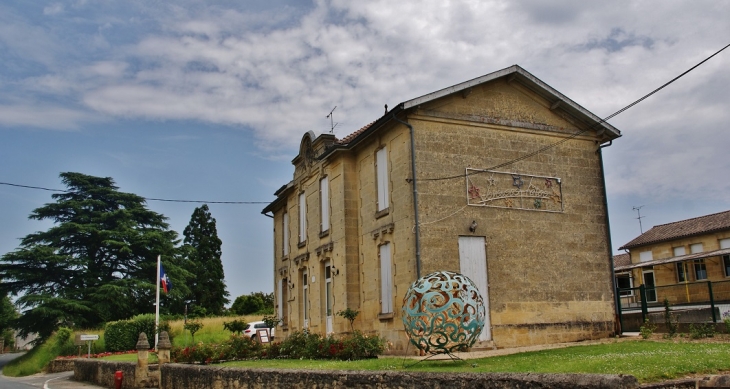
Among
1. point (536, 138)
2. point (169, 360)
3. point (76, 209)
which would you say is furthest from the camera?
point (76, 209)

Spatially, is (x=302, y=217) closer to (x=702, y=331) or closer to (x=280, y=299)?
(x=280, y=299)

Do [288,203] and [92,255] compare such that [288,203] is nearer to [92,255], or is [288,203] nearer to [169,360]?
[169,360]

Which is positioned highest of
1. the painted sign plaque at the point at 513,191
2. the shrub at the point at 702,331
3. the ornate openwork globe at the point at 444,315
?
the painted sign plaque at the point at 513,191

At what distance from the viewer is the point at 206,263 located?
169ft

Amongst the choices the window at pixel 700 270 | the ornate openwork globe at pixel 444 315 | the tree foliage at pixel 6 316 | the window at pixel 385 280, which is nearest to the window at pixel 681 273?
the window at pixel 700 270

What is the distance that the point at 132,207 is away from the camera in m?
47.9

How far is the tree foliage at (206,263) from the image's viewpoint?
50656 mm

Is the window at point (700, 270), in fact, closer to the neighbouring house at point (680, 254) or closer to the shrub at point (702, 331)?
the neighbouring house at point (680, 254)

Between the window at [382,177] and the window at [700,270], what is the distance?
21200 mm

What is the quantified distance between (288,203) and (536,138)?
12.3 metres

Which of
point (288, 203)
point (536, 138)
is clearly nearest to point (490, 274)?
point (536, 138)

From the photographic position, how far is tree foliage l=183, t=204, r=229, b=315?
50656 millimetres

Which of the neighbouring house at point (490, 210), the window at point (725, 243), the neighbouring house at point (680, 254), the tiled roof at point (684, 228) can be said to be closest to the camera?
the neighbouring house at point (490, 210)

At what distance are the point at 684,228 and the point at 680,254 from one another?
152 cm
